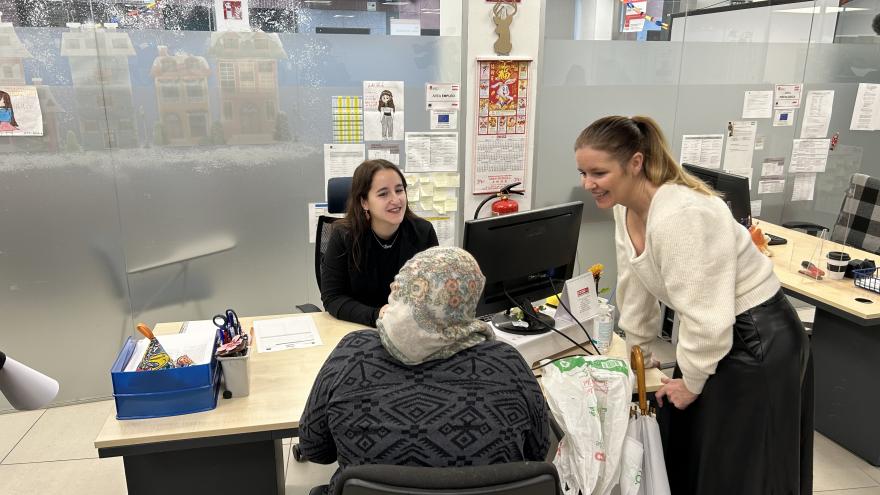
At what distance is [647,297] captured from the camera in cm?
197

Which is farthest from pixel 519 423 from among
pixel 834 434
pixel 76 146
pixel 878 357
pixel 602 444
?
pixel 76 146

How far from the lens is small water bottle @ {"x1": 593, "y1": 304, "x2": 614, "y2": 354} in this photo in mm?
2148

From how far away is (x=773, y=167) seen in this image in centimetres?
434

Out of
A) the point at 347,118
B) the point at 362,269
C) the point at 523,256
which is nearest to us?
the point at 523,256

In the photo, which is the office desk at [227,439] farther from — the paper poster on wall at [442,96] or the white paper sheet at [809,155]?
the white paper sheet at [809,155]

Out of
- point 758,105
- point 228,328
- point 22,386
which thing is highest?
point 758,105

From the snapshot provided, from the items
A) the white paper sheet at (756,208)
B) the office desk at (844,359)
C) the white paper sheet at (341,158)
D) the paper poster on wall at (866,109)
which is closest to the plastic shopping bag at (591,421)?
the office desk at (844,359)

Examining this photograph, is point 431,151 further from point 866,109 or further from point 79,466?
point 866,109

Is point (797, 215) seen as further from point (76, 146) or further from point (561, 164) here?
point (76, 146)

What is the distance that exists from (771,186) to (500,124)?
210 cm

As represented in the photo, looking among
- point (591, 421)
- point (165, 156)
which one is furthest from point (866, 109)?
point (165, 156)

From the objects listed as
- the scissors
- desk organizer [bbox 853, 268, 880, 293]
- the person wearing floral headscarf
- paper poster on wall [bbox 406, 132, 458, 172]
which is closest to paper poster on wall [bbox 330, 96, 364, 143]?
paper poster on wall [bbox 406, 132, 458, 172]

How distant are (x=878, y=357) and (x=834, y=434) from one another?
0.48 meters

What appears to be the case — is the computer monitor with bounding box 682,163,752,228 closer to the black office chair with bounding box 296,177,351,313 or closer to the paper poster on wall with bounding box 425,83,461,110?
the paper poster on wall with bounding box 425,83,461,110
